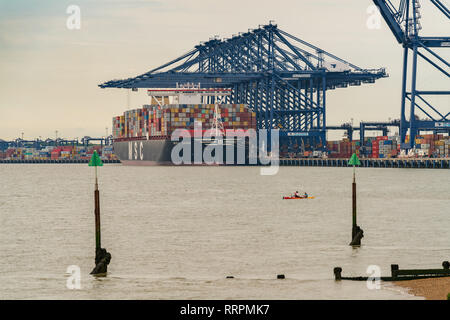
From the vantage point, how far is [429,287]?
67.6ft

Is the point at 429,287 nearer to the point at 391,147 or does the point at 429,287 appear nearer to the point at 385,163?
the point at 385,163

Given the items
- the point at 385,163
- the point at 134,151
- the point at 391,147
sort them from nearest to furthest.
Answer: the point at 385,163 → the point at 391,147 → the point at 134,151

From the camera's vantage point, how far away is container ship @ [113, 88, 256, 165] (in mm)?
149125

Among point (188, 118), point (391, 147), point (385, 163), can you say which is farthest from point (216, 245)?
point (391, 147)

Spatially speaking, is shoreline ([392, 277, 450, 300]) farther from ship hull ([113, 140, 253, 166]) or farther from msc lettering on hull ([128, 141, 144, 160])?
msc lettering on hull ([128, 141, 144, 160])

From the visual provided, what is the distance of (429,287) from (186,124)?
133296 mm

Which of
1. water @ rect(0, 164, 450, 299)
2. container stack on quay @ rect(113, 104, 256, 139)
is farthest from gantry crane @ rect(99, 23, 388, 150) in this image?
water @ rect(0, 164, 450, 299)

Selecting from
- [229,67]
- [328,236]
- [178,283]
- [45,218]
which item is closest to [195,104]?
[229,67]

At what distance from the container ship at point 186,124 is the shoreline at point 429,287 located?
126m

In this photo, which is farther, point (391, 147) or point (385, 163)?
point (391, 147)

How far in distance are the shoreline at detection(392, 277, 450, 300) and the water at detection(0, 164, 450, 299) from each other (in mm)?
324

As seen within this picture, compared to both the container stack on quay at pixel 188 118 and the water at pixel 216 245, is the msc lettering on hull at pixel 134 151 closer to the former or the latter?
the container stack on quay at pixel 188 118
